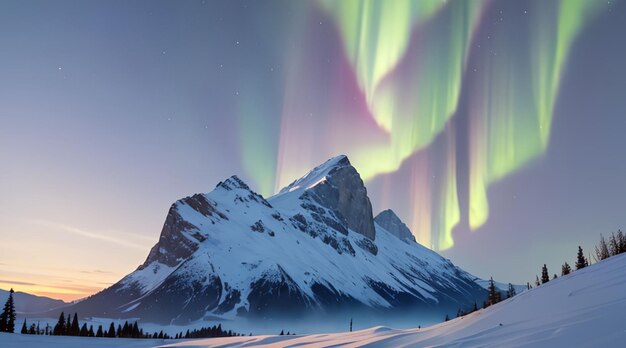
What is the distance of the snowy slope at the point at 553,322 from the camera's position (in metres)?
11.3

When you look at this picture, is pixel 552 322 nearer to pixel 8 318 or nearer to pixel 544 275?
pixel 544 275

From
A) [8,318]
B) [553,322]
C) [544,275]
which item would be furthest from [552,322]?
[8,318]

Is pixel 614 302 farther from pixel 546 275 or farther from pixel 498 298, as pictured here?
pixel 546 275

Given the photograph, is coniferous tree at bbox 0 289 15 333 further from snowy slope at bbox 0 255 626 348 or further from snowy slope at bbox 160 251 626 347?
snowy slope at bbox 160 251 626 347

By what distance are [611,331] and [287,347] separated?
18.5 m

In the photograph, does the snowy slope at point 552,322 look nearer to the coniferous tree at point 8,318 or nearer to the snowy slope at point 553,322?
the snowy slope at point 553,322

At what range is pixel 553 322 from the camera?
543 inches

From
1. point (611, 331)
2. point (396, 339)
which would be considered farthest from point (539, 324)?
point (396, 339)

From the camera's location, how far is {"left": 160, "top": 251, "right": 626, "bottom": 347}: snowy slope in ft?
37.0

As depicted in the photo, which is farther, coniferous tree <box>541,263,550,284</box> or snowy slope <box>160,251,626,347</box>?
coniferous tree <box>541,263,550,284</box>

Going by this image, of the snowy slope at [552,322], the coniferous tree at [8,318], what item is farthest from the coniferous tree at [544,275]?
the coniferous tree at [8,318]

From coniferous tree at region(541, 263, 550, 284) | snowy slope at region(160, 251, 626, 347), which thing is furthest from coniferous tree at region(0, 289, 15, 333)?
coniferous tree at region(541, 263, 550, 284)

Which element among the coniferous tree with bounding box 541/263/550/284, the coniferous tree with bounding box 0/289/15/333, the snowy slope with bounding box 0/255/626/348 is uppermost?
the coniferous tree with bounding box 541/263/550/284

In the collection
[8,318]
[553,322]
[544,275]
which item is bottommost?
[553,322]
